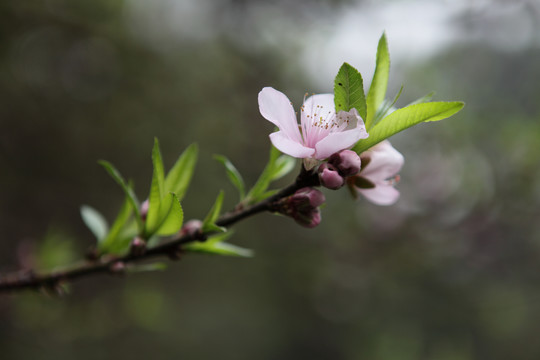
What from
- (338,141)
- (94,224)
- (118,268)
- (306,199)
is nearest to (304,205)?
(306,199)

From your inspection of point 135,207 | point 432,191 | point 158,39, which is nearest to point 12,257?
point 158,39

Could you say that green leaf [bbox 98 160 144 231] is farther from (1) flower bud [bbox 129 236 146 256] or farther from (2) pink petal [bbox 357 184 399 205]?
(2) pink petal [bbox 357 184 399 205]

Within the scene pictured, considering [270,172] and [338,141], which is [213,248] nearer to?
[270,172]

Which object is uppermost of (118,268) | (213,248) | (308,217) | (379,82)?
(379,82)

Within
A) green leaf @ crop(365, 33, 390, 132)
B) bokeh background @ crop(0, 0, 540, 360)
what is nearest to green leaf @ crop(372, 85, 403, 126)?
green leaf @ crop(365, 33, 390, 132)

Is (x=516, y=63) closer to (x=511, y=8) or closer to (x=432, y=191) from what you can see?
(x=511, y=8)

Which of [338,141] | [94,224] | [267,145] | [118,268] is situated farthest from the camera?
[267,145]
